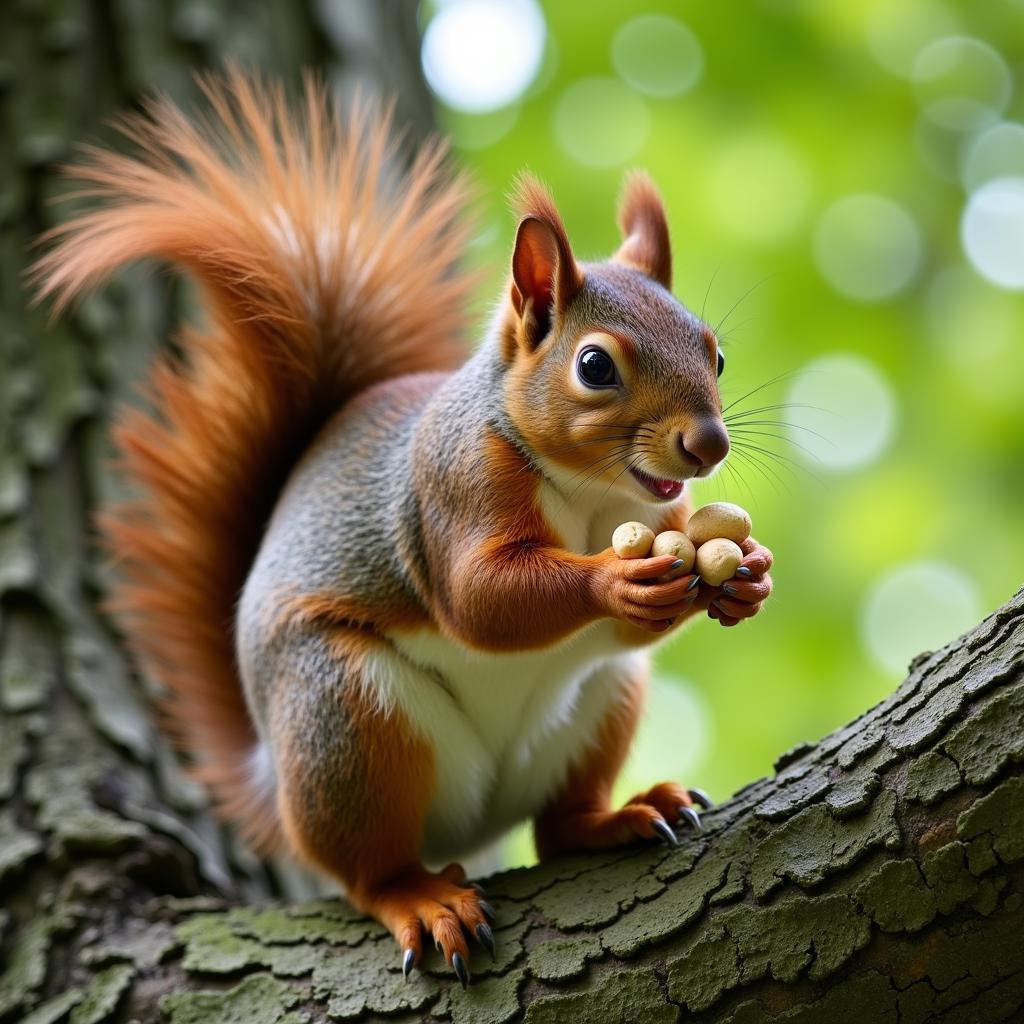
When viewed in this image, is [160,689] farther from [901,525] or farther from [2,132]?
[901,525]

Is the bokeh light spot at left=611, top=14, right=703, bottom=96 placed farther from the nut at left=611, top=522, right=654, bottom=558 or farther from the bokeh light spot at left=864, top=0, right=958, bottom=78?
the nut at left=611, top=522, right=654, bottom=558

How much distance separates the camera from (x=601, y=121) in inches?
180

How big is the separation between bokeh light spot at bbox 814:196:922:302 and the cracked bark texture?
2.31m

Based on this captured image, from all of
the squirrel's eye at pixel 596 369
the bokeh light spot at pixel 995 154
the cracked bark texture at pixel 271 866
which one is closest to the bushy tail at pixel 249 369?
the cracked bark texture at pixel 271 866

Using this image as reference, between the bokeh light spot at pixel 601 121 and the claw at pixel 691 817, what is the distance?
320 cm

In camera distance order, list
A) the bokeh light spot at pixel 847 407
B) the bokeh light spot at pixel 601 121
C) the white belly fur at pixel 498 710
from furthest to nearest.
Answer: the bokeh light spot at pixel 601 121 < the bokeh light spot at pixel 847 407 < the white belly fur at pixel 498 710

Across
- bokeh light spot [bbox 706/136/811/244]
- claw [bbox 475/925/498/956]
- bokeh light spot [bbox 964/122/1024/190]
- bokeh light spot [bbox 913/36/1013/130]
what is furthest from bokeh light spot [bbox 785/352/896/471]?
claw [bbox 475/925/498/956]

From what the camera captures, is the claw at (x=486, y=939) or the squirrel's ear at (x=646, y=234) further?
the squirrel's ear at (x=646, y=234)

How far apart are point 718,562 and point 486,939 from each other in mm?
613

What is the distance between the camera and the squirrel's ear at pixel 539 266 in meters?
1.81

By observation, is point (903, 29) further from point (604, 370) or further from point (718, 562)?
point (718, 562)

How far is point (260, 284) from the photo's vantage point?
220 centimetres

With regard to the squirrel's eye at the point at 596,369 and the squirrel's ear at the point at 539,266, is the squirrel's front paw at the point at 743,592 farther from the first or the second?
the squirrel's ear at the point at 539,266

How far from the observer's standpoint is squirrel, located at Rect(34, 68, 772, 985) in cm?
173
